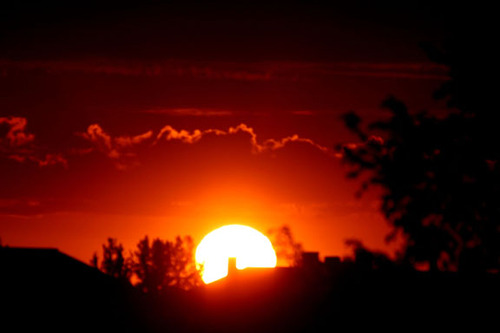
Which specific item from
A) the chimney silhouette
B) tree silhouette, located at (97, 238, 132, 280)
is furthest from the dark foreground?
tree silhouette, located at (97, 238, 132, 280)

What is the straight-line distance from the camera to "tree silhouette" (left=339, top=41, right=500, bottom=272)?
1898 centimetres

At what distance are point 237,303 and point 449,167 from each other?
14.7m

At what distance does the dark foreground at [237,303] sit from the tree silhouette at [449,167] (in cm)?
208

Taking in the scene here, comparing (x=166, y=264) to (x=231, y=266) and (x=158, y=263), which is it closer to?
(x=158, y=263)

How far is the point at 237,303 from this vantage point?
31938 millimetres

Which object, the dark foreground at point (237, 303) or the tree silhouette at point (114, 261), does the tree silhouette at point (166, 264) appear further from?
the dark foreground at point (237, 303)

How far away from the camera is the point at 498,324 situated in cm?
2511

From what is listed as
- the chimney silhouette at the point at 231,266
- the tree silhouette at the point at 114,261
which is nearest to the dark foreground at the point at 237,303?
the chimney silhouette at the point at 231,266

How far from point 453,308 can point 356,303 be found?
3620 mm

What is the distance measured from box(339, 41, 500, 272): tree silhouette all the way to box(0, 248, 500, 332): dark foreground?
208 centimetres

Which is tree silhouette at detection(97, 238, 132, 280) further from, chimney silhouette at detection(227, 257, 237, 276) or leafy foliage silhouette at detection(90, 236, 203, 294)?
chimney silhouette at detection(227, 257, 237, 276)

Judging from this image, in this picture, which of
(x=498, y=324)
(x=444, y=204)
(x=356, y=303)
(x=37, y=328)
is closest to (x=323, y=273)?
(x=356, y=303)

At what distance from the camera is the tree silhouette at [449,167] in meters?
19.0

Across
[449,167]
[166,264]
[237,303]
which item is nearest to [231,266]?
[237,303]
